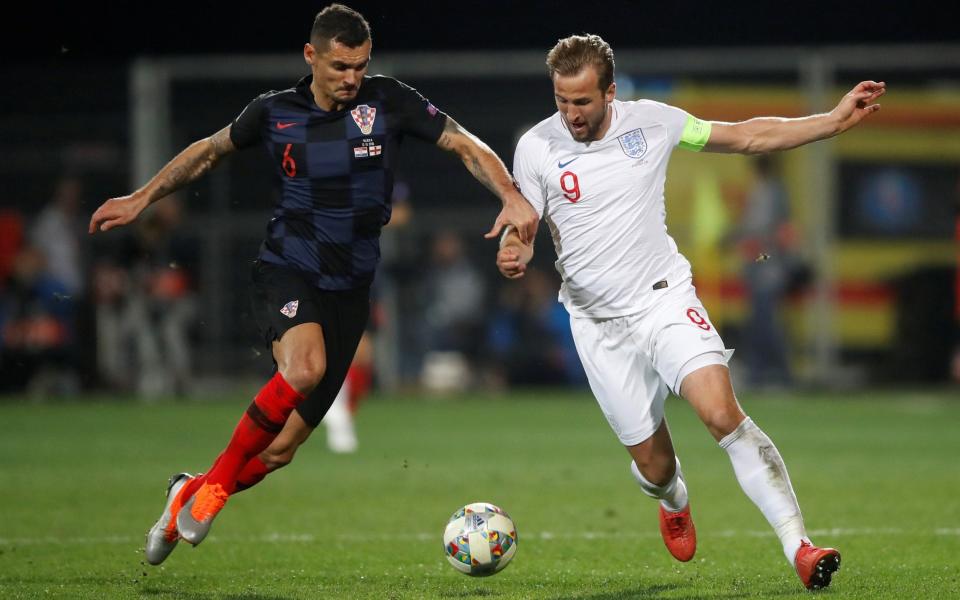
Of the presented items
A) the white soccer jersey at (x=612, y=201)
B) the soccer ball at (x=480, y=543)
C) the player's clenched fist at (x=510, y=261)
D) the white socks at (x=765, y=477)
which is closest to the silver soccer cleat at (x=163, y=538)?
the soccer ball at (x=480, y=543)

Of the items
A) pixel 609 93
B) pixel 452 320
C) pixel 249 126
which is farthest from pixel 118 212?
pixel 452 320

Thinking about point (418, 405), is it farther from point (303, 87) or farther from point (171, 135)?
point (303, 87)

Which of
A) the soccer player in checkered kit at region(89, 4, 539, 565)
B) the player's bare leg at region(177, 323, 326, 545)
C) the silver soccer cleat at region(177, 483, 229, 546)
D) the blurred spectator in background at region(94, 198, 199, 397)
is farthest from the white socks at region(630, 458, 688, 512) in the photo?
the blurred spectator in background at region(94, 198, 199, 397)

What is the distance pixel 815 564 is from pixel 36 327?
1345 cm

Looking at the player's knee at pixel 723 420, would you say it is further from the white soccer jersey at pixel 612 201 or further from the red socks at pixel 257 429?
the red socks at pixel 257 429

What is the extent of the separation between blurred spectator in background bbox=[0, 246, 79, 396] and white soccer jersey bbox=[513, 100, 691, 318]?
39.1 feet

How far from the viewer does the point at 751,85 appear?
19.4 m

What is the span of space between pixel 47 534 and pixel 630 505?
3.60 metres

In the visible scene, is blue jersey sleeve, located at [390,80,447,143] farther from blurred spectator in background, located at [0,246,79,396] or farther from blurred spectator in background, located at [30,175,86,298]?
blurred spectator in background, located at [0,246,79,396]

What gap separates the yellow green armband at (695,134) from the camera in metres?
6.95

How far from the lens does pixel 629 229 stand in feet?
22.8

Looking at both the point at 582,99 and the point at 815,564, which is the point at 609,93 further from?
the point at 815,564

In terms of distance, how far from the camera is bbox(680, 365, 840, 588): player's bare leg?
639 cm

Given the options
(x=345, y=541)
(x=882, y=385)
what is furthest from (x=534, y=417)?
(x=345, y=541)
